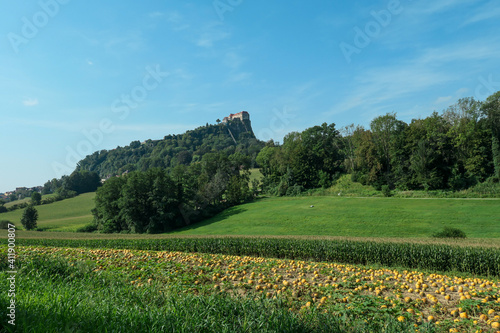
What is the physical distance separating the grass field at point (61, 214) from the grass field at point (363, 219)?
108 ft

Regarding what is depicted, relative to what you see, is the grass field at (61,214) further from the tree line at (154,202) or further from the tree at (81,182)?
the tree at (81,182)

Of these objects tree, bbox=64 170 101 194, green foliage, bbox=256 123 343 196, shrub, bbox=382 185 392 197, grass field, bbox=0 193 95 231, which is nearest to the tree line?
grass field, bbox=0 193 95 231

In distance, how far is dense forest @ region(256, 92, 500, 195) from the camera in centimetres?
4697

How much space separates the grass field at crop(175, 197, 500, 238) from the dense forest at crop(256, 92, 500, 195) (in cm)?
1096

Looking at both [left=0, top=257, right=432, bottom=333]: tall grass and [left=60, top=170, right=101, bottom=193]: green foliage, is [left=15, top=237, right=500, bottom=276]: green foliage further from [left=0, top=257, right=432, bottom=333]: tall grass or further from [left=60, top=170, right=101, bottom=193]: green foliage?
[left=60, top=170, right=101, bottom=193]: green foliage

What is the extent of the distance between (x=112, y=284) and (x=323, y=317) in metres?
4.84

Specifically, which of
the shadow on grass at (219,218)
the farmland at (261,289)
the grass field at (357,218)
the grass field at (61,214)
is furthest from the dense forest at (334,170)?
the farmland at (261,289)

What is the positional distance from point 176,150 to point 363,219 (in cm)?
13167

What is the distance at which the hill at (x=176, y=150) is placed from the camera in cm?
13388

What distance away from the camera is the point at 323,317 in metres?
3.95

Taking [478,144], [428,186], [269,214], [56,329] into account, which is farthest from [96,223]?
[478,144]

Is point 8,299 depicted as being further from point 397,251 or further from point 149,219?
point 149,219

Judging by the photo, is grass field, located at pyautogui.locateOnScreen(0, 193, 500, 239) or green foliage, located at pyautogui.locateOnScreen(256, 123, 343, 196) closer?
grass field, located at pyautogui.locateOnScreen(0, 193, 500, 239)

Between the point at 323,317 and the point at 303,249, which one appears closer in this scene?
the point at 323,317
